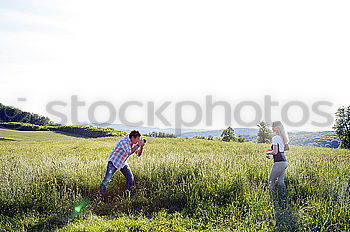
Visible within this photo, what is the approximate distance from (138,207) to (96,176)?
1966 millimetres

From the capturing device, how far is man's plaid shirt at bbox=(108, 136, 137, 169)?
23.2ft

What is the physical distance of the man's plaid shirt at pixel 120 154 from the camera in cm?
706

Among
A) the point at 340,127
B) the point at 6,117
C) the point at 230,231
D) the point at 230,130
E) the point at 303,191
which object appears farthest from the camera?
the point at 6,117

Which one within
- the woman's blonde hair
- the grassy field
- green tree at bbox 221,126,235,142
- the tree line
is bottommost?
green tree at bbox 221,126,235,142

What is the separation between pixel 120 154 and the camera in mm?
7117

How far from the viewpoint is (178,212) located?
21.0 feet

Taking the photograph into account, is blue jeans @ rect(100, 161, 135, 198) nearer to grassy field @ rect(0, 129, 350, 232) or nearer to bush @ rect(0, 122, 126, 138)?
grassy field @ rect(0, 129, 350, 232)

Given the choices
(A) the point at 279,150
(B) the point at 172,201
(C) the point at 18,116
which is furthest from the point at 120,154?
(C) the point at 18,116

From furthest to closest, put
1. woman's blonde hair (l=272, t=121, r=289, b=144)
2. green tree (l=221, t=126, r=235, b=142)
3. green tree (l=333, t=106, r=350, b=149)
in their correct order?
1. green tree (l=221, t=126, r=235, b=142)
2. green tree (l=333, t=106, r=350, b=149)
3. woman's blonde hair (l=272, t=121, r=289, b=144)

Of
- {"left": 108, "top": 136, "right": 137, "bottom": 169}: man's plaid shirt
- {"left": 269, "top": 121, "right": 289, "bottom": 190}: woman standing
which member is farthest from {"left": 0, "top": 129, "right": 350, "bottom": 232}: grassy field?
{"left": 108, "top": 136, "right": 137, "bottom": 169}: man's plaid shirt

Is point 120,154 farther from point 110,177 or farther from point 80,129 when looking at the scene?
point 80,129

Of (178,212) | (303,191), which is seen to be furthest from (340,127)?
(178,212)

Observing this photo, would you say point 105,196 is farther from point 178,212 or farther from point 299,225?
point 299,225

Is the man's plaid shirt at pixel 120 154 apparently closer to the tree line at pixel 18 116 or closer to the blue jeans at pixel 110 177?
the blue jeans at pixel 110 177
